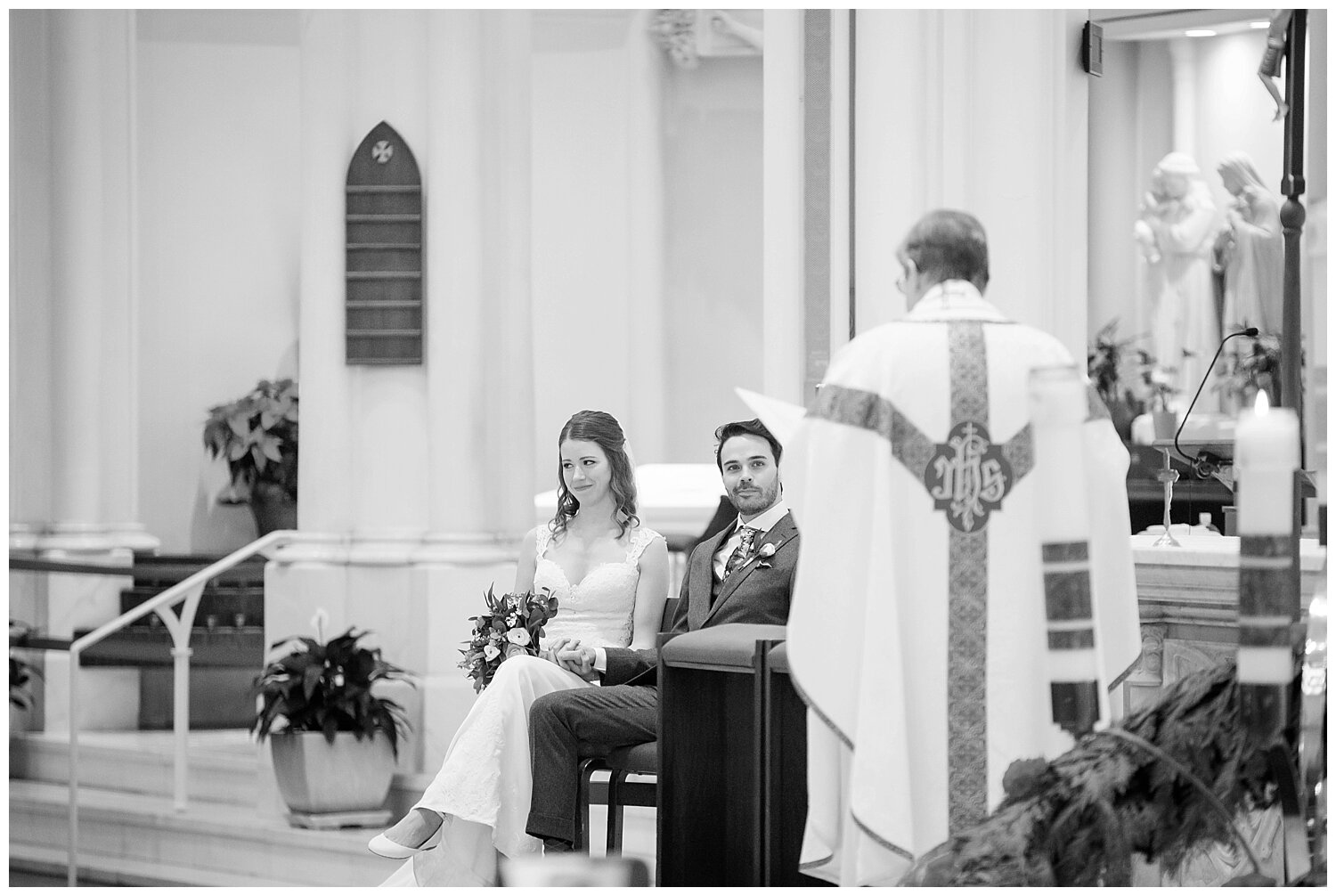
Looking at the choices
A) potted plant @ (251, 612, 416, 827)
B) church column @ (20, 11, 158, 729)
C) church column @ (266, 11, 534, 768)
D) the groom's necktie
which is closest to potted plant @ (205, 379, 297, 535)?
church column @ (20, 11, 158, 729)

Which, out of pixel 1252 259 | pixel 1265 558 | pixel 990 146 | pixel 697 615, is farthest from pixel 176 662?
pixel 1252 259

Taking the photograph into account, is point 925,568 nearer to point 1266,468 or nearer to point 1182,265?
point 1266,468

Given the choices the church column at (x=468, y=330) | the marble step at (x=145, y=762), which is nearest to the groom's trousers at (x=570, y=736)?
the church column at (x=468, y=330)

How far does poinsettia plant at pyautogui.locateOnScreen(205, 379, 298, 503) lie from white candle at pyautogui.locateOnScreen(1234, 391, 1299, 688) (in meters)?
7.22

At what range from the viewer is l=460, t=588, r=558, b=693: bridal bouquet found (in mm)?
4809

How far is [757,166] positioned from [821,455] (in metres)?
6.83

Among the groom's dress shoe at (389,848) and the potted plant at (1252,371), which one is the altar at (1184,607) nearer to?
the groom's dress shoe at (389,848)

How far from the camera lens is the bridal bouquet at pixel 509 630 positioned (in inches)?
189

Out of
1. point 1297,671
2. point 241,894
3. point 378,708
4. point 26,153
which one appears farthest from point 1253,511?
point 26,153

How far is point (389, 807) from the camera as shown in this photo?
6766mm

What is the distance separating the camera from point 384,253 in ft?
23.2

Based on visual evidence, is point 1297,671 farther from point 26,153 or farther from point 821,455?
point 26,153

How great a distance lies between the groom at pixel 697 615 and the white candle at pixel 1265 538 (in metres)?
2.12

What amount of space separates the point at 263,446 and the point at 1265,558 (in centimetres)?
728
